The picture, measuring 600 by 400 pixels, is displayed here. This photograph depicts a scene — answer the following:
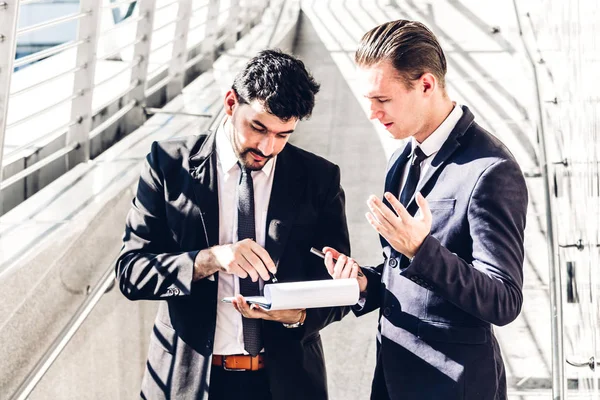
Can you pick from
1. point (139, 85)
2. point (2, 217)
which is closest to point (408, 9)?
point (139, 85)

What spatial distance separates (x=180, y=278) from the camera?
8.54 ft

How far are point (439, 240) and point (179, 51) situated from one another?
164 inches

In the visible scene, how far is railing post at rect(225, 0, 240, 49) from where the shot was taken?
7773 mm

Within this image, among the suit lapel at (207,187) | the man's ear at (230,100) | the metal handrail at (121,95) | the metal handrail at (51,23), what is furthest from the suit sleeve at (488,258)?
the metal handrail at (121,95)

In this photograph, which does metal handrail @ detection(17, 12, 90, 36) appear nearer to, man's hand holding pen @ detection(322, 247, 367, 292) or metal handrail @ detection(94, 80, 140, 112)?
metal handrail @ detection(94, 80, 140, 112)

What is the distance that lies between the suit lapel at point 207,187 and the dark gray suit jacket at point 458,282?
54 cm

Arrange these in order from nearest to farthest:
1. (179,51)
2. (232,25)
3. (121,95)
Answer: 1. (121,95)
2. (179,51)
3. (232,25)

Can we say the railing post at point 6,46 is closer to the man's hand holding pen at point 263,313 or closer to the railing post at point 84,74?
the railing post at point 84,74

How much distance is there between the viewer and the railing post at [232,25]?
777 centimetres

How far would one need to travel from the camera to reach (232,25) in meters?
7.84

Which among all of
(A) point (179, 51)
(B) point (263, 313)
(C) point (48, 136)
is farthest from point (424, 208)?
(A) point (179, 51)

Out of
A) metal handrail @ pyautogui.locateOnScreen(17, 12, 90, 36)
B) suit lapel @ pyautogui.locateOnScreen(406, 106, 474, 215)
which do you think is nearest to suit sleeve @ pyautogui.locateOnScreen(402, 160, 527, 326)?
suit lapel @ pyautogui.locateOnScreen(406, 106, 474, 215)

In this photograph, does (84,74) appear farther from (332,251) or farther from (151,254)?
(332,251)

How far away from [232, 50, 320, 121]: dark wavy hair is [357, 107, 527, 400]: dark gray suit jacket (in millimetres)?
367
